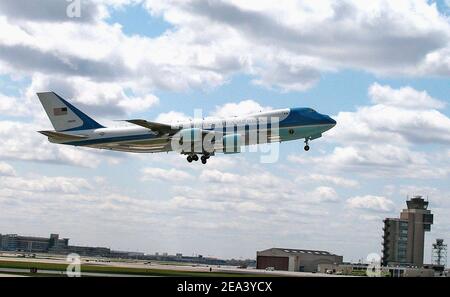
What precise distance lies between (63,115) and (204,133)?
4152 cm

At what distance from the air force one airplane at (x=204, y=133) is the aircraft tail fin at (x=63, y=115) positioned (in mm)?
942

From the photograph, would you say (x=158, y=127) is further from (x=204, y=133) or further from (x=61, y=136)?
(x=61, y=136)

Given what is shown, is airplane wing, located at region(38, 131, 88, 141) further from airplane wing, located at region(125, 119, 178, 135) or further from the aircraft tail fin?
airplane wing, located at region(125, 119, 178, 135)

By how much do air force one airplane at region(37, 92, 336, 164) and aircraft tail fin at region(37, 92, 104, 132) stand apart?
37.1 inches

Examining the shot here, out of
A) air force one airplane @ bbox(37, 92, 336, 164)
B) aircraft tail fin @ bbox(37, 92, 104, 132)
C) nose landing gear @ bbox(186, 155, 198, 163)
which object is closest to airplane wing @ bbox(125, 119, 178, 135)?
air force one airplane @ bbox(37, 92, 336, 164)

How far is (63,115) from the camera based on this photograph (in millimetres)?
159750

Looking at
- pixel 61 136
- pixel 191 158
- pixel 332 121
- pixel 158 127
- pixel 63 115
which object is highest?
pixel 63 115

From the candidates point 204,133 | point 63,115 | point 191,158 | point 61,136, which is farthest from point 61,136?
point 204,133

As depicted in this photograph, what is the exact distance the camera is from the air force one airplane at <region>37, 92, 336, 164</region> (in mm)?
131750

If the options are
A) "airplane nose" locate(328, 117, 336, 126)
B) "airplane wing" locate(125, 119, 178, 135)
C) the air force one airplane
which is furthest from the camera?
"airplane wing" locate(125, 119, 178, 135)
